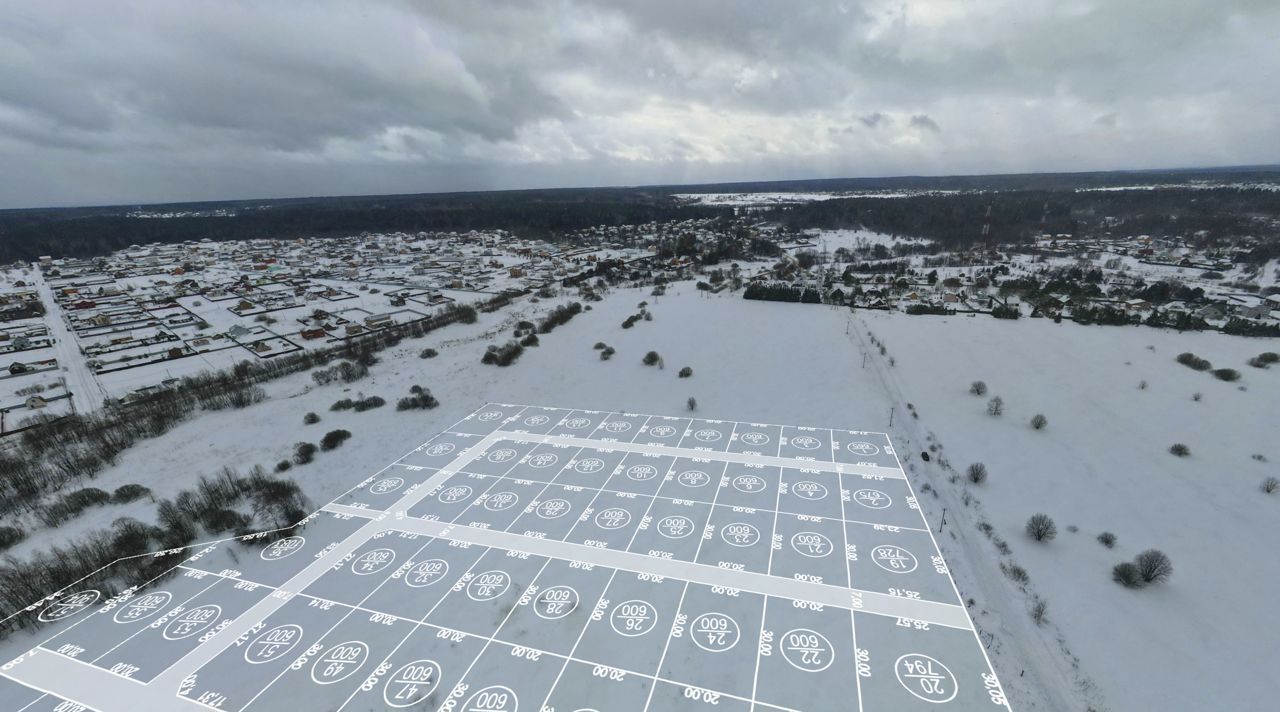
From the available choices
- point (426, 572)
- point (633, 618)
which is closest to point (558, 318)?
point (426, 572)

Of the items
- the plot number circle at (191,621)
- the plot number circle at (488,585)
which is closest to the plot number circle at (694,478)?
the plot number circle at (488,585)

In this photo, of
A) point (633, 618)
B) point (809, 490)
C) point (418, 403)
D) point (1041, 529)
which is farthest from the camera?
point (418, 403)

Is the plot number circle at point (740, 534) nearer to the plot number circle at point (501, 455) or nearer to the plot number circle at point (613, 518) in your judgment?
the plot number circle at point (613, 518)

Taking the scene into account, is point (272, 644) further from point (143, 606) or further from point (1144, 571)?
point (1144, 571)

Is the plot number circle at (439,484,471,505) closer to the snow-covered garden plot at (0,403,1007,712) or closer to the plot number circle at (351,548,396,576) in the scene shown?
the snow-covered garden plot at (0,403,1007,712)

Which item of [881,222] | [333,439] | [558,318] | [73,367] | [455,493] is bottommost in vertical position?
[73,367]

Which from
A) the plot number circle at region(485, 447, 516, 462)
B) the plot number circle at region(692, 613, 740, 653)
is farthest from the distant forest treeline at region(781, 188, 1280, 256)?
the plot number circle at region(692, 613, 740, 653)
